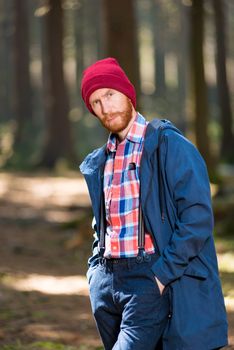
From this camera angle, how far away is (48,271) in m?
11.3

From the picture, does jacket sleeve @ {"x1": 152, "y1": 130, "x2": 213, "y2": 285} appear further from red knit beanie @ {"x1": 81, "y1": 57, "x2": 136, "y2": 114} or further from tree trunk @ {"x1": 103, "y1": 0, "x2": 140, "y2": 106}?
tree trunk @ {"x1": 103, "y1": 0, "x2": 140, "y2": 106}

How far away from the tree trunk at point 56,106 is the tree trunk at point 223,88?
15.7 feet

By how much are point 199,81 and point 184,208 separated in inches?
545

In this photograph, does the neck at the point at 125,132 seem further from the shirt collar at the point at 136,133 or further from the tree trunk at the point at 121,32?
the tree trunk at the point at 121,32

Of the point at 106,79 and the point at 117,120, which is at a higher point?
the point at 106,79

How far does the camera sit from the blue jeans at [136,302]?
12.4 feet

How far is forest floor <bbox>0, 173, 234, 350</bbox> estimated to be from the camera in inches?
295

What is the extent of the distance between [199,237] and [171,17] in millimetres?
49787

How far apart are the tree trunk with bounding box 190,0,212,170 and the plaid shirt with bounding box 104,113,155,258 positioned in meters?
13.6

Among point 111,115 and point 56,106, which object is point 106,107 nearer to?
point 111,115

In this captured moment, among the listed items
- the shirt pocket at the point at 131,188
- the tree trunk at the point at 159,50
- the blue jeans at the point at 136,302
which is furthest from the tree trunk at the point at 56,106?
the tree trunk at the point at 159,50

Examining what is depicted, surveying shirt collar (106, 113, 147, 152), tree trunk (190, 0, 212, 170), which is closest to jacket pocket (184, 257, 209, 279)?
shirt collar (106, 113, 147, 152)

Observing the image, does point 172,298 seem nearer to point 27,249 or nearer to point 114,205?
point 114,205

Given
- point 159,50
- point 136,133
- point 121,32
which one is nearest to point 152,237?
point 136,133
